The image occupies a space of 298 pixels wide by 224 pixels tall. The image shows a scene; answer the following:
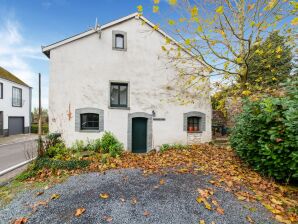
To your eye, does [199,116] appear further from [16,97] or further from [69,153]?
[16,97]

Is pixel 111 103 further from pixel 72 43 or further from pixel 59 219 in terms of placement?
pixel 59 219

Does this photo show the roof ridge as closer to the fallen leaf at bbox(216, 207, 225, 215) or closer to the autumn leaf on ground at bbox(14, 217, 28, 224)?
the autumn leaf on ground at bbox(14, 217, 28, 224)

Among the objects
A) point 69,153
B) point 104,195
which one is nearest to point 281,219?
point 104,195

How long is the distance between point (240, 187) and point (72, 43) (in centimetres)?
991

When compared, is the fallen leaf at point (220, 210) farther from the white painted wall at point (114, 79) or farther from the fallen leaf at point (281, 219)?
the white painted wall at point (114, 79)

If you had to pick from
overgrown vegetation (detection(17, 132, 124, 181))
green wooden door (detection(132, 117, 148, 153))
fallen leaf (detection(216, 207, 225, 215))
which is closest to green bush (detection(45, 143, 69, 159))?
overgrown vegetation (detection(17, 132, 124, 181))

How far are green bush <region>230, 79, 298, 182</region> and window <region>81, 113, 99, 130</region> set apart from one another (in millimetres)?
7327

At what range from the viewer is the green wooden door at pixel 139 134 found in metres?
10.3

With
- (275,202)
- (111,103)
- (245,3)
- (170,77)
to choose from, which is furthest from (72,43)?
(275,202)

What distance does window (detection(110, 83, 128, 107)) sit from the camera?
10062mm

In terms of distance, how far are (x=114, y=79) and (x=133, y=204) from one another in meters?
7.38

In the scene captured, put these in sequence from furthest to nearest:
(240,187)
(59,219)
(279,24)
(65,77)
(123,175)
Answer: (65,77) < (279,24) < (123,175) < (240,187) < (59,219)

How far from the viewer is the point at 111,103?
1002 cm

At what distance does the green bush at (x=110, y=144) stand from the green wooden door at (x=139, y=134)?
0.95 metres
